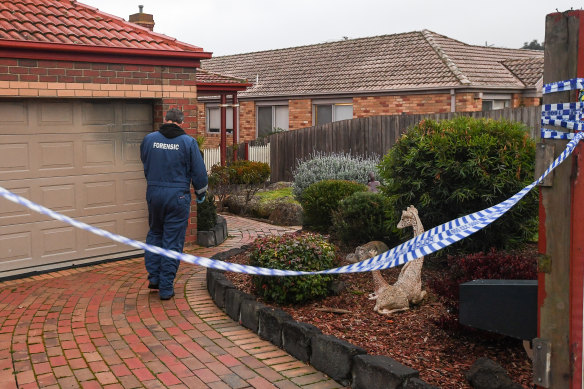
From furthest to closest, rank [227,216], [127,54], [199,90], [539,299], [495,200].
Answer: [199,90] → [227,216] → [127,54] → [495,200] → [539,299]

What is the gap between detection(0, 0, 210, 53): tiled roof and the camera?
871 centimetres

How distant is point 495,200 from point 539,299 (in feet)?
13.8

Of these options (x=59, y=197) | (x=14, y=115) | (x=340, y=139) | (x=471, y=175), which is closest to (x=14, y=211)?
(x=59, y=197)

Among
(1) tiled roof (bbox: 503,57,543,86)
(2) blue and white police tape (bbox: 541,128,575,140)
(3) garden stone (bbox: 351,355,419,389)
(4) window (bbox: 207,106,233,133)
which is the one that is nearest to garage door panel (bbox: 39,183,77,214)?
(3) garden stone (bbox: 351,355,419,389)

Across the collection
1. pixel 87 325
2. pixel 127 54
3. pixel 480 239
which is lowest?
pixel 87 325

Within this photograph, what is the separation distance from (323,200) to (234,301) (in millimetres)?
4252

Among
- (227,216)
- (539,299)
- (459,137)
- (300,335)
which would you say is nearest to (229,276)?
(300,335)

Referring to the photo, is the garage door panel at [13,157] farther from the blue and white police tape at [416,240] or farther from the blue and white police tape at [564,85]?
the blue and white police tape at [564,85]

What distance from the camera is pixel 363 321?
249 inches

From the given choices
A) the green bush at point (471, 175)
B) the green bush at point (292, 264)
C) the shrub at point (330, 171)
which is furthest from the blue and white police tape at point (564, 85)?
the shrub at point (330, 171)

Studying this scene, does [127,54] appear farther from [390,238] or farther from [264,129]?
[264,129]

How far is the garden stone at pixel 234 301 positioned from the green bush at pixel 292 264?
0.24 meters

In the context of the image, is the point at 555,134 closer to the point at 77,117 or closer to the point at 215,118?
the point at 77,117

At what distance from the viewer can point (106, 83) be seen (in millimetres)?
9266
